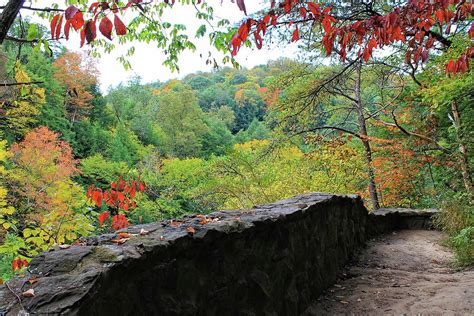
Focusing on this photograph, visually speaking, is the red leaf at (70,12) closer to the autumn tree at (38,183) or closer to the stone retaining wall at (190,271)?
the stone retaining wall at (190,271)

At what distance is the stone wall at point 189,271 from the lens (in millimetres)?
1396

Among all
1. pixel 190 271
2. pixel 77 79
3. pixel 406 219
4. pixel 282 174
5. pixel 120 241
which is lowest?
pixel 406 219

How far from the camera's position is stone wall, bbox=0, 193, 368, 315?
140 cm

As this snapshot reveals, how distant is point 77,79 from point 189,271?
30838mm

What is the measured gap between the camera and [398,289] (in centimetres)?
365

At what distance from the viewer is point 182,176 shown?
783 inches

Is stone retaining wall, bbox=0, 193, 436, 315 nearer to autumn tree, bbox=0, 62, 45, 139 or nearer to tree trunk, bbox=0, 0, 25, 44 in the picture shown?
tree trunk, bbox=0, 0, 25, 44

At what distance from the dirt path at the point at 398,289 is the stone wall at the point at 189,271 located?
0.98 feet

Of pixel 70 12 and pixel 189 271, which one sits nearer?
pixel 70 12

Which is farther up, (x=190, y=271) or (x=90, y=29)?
(x=90, y=29)

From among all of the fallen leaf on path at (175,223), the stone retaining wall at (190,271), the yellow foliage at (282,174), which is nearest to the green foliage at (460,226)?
the stone retaining wall at (190,271)

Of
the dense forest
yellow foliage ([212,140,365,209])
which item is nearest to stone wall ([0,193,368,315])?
the dense forest

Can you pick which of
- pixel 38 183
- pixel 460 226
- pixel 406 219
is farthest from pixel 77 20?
pixel 38 183

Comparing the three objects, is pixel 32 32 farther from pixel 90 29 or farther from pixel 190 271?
pixel 190 271
